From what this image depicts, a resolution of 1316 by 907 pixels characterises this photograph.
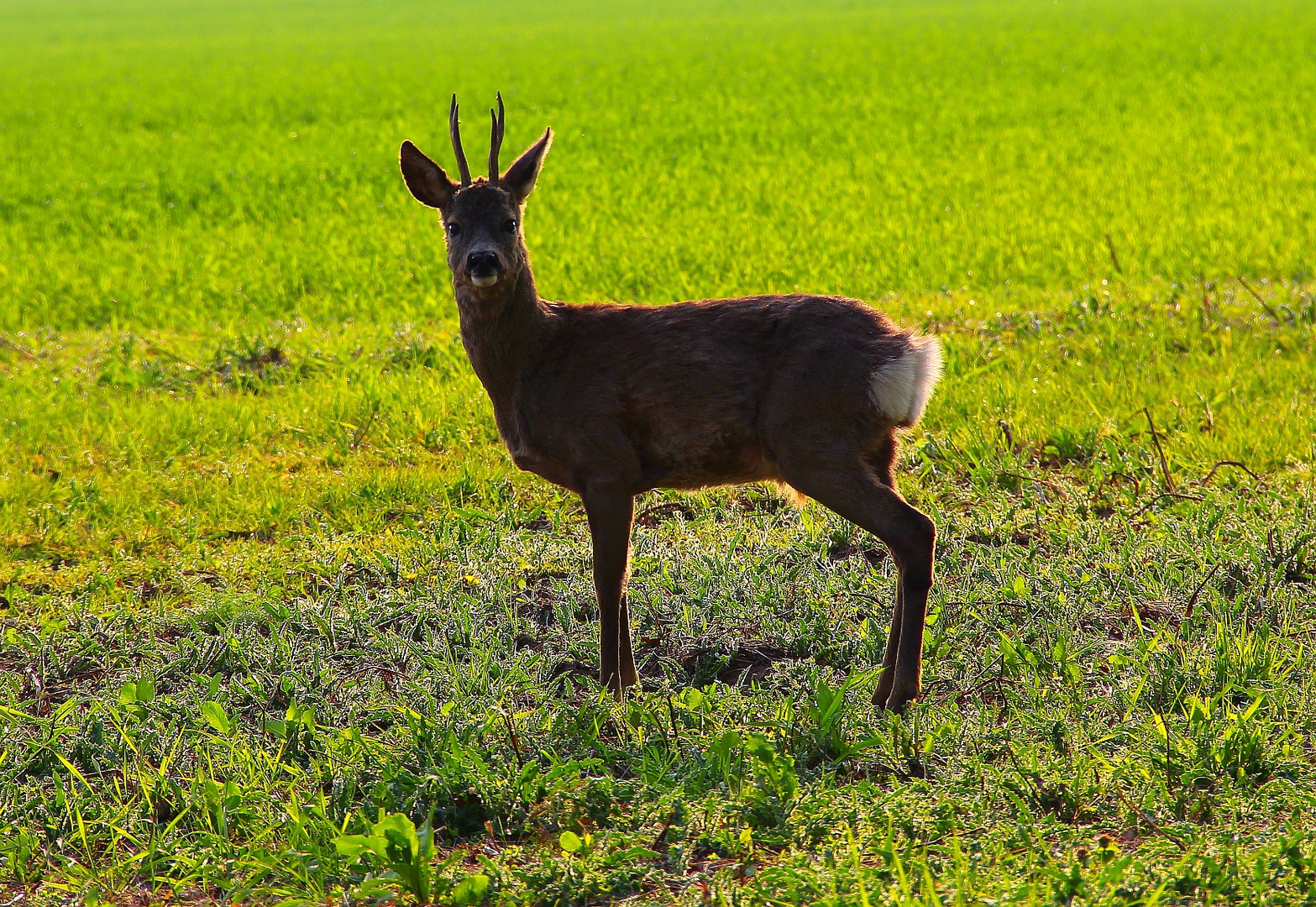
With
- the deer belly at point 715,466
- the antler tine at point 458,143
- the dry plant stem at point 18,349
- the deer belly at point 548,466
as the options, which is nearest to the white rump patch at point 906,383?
the deer belly at point 715,466

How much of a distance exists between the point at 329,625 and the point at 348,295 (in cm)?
656

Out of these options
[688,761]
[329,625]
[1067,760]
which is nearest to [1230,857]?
[1067,760]

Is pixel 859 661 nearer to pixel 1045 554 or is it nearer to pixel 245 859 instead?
pixel 1045 554

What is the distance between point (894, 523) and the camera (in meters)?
4.04

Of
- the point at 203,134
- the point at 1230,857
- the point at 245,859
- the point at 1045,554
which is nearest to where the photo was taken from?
the point at 1230,857

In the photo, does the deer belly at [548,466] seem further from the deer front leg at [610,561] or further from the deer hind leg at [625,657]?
the deer hind leg at [625,657]

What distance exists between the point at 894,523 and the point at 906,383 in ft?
1.53

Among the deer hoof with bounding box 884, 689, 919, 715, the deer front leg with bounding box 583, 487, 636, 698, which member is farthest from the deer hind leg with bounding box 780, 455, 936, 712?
the deer front leg with bounding box 583, 487, 636, 698

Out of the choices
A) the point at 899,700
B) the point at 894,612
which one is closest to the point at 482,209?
the point at 894,612

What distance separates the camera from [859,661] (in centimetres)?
446

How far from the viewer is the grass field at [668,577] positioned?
10.7 feet

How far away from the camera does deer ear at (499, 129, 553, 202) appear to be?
4.51 metres

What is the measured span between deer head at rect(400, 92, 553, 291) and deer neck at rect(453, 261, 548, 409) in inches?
1.5

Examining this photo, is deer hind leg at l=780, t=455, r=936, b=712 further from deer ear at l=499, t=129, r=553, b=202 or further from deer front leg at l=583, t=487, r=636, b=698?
deer ear at l=499, t=129, r=553, b=202
